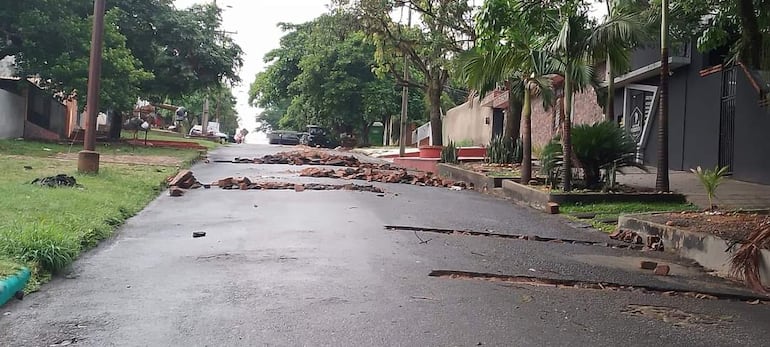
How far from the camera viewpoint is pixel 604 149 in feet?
49.6

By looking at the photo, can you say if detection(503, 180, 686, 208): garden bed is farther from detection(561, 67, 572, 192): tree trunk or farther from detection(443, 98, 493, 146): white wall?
detection(443, 98, 493, 146): white wall

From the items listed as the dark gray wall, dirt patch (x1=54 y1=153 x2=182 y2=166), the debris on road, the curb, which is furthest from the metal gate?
the curb

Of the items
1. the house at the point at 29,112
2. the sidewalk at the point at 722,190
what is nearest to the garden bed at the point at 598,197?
the sidewalk at the point at 722,190

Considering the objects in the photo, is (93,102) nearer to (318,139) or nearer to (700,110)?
(700,110)

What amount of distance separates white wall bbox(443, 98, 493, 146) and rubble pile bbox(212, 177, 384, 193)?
60.6 ft

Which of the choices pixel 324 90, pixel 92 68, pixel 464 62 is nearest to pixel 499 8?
pixel 464 62

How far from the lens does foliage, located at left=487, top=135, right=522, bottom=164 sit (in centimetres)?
2216

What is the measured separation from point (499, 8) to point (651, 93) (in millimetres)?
10810

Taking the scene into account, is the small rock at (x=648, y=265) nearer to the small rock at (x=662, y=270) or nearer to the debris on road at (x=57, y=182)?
the small rock at (x=662, y=270)

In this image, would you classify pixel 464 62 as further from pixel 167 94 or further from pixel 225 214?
pixel 167 94

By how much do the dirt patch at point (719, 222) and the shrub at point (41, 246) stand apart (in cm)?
702

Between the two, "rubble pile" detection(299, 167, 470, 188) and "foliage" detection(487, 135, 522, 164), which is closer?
"rubble pile" detection(299, 167, 470, 188)

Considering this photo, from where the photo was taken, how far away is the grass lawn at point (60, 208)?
6.69 metres

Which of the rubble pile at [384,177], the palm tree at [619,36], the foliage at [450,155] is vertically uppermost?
the palm tree at [619,36]
